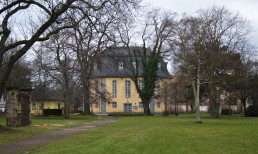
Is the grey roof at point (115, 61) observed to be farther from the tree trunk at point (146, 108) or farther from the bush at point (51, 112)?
the bush at point (51, 112)

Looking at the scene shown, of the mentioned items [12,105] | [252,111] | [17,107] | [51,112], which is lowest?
[252,111]

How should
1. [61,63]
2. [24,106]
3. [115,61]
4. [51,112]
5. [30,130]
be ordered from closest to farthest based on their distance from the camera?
[30,130] < [24,106] < [115,61] < [61,63] < [51,112]

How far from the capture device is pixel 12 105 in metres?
23.1

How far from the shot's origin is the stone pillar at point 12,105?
22969mm

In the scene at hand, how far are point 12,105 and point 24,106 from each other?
2317 mm

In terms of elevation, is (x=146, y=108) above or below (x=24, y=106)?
below

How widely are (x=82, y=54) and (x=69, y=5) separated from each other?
71.2 ft

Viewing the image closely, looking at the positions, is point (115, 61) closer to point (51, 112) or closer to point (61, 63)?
point (61, 63)

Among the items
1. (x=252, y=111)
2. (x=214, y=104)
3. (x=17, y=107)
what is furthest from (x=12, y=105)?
(x=252, y=111)

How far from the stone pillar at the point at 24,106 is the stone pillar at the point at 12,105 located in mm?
1148

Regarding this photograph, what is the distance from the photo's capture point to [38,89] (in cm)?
4944

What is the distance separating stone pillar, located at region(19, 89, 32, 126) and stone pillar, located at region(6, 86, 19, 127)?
1148mm

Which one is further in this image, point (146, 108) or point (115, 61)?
point (146, 108)

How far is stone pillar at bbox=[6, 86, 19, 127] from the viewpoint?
75.4 feet
